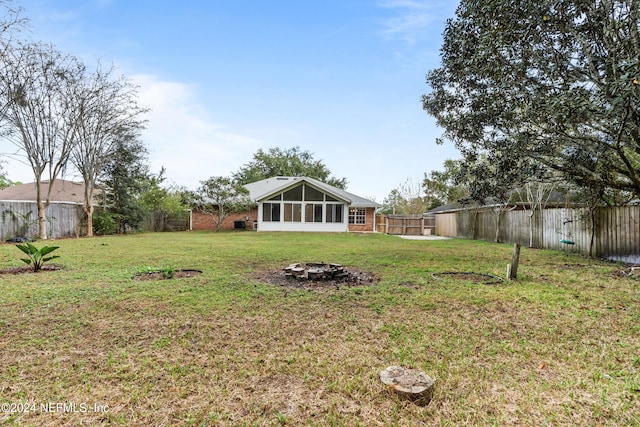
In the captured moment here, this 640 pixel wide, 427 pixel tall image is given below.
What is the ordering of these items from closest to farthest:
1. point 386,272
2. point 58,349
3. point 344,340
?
1. point 58,349
2. point 344,340
3. point 386,272

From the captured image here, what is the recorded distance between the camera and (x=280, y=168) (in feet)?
119

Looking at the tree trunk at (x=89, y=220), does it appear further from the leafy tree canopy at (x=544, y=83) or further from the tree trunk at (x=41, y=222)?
the leafy tree canopy at (x=544, y=83)

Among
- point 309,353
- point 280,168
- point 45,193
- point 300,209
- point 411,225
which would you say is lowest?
point 309,353

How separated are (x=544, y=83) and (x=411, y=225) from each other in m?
16.5

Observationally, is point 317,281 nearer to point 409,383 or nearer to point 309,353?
point 309,353

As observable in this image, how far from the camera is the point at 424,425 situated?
186 cm

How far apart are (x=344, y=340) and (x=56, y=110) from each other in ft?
56.3

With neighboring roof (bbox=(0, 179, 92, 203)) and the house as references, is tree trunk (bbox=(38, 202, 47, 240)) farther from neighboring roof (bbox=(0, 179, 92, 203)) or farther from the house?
the house

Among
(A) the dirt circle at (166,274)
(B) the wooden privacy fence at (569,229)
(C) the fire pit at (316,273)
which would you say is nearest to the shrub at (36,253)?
(A) the dirt circle at (166,274)

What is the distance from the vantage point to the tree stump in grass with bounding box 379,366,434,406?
207 centimetres

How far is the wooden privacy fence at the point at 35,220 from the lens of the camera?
1297 cm

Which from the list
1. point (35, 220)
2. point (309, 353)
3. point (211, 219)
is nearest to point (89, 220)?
point (35, 220)

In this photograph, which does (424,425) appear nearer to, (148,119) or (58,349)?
(58,349)

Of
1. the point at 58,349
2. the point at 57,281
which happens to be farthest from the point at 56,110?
the point at 58,349
